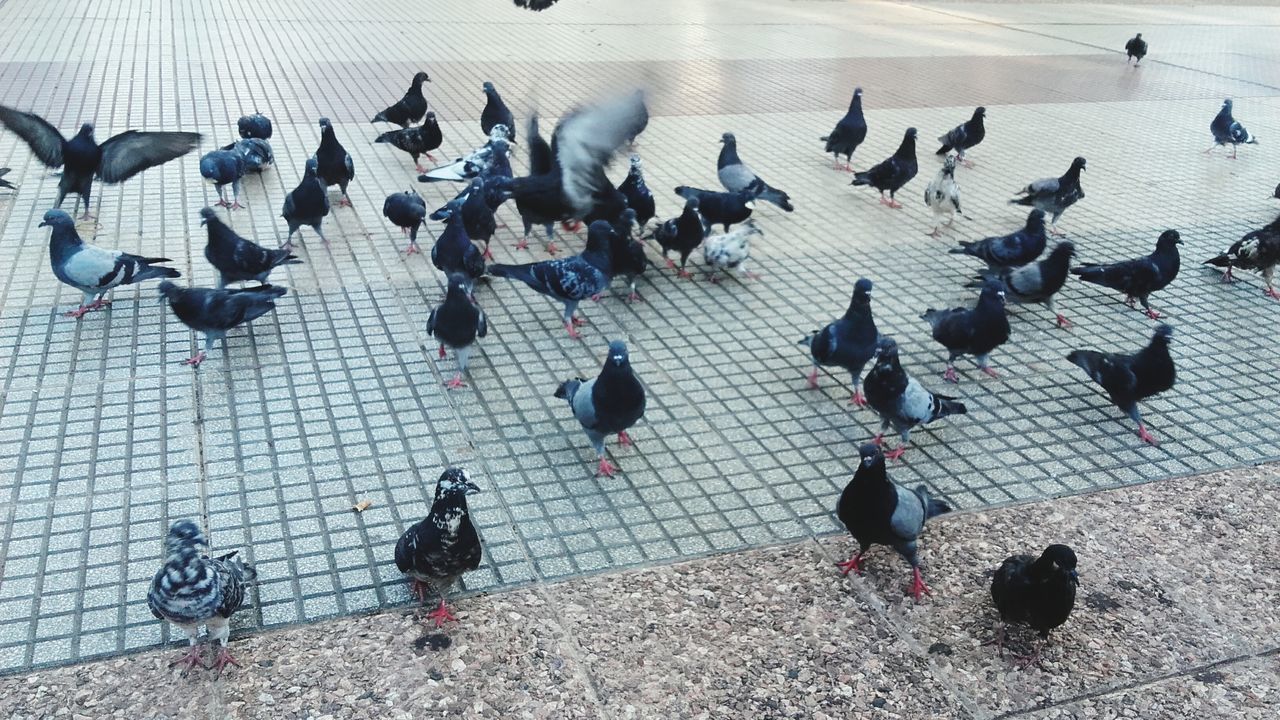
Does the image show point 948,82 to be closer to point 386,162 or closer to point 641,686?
point 386,162

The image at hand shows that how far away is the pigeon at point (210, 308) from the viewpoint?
6.21 metres

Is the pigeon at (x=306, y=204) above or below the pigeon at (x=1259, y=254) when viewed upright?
below

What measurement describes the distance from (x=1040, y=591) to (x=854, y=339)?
227 centimetres

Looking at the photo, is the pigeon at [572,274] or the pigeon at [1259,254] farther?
the pigeon at [1259,254]

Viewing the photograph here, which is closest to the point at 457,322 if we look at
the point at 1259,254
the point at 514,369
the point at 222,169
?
the point at 514,369

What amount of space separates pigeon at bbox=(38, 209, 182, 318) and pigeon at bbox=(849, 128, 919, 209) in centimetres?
646

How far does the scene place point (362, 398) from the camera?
6.03 metres

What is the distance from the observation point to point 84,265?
6.77 m

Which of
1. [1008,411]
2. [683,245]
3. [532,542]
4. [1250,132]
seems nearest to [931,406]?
[1008,411]

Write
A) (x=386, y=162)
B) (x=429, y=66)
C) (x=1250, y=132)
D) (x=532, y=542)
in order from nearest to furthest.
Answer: (x=532, y=542)
(x=386, y=162)
(x=1250, y=132)
(x=429, y=66)

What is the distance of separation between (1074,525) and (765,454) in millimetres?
1644

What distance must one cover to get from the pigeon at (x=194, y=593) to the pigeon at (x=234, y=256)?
346 centimetres

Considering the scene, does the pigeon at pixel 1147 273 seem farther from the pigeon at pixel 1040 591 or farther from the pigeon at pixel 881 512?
the pigeon at pixel 1040 591

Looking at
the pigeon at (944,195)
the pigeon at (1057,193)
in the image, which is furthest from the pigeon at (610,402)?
the pigeon at (1057,193)
